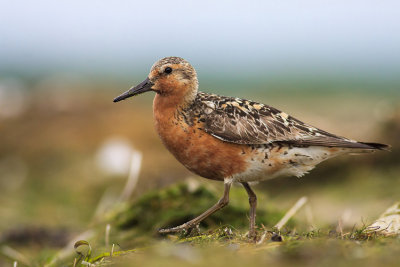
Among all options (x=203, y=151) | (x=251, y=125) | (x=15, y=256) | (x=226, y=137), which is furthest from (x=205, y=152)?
(x=15, y=256)

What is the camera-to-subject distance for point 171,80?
6172mm

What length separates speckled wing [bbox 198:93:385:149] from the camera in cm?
591

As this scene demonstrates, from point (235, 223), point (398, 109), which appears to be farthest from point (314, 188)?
point (235, 223)

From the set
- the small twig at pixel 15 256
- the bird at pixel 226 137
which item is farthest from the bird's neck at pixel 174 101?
the small twig at pixel 15 256

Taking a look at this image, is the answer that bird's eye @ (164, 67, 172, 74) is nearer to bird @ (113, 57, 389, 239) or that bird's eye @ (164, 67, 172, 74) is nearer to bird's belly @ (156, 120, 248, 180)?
bird @ (113, 57, 389, 239)

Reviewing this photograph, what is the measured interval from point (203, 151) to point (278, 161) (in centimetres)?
84

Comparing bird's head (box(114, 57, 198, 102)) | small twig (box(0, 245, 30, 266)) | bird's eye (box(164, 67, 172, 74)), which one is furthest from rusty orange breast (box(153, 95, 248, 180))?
small twig (box(0, 245, 30, 266))

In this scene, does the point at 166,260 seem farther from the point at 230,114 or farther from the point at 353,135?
the point at 353,135

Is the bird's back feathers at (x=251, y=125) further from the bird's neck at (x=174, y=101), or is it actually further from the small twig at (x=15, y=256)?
the small twig at (x=15, y=256)

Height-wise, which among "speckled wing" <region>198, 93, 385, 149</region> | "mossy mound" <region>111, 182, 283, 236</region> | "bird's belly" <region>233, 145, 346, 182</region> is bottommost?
"mossy mound" <region>111, 182, 283, 236</region>

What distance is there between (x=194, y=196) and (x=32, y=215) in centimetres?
553

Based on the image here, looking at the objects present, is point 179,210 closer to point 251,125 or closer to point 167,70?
point 251,125

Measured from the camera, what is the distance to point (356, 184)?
11.3m

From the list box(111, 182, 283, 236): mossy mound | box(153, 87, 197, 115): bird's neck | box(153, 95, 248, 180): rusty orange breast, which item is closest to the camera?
box(153, 95, 248, 180): rusty orange breast
